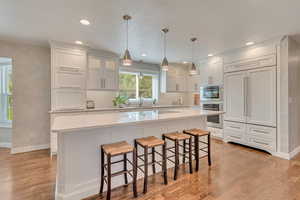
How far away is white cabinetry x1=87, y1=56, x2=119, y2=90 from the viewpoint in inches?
156

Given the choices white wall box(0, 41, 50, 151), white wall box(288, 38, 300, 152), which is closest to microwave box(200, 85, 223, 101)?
white wall box(288, 38, 300, 152)

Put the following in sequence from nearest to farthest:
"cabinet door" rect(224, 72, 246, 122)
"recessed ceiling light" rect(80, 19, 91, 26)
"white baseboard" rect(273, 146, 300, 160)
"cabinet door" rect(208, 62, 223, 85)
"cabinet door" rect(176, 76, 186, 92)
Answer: "recessed ceiling light" rect(80, 19, 91, 26) < "white baseboard" rect(273, 146, 300, 160) < "cabinet door" rect(224, 72, 246, 122) < "cabinet door" rect(208, 62, 223, 85) < "cabinet door" rect(176, 76, 186, 92)

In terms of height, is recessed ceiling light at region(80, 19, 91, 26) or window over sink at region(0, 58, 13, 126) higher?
recessed ceiling light at region(80, 19, 91, 26)

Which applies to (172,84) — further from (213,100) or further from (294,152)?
(294,152)

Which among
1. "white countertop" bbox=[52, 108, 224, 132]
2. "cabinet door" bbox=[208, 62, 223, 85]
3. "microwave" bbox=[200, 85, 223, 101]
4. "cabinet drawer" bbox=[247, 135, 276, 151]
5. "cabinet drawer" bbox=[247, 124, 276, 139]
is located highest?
"cabinet door" bbox=[208, 62, 223, 85]

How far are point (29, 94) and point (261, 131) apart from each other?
548 cm

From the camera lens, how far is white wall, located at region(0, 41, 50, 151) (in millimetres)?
3484

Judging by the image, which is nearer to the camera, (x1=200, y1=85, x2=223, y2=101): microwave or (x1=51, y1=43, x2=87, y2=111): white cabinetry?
(x1=51, y1=43, x2=87, y2=111): white cabinetry

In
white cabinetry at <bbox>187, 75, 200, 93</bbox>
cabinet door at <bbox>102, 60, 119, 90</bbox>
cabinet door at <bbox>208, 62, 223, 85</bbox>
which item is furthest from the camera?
white cabinetry at <bbox>187, 75, 200, 93</bbox>

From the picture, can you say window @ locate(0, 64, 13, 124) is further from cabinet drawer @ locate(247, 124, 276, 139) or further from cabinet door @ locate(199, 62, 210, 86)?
cabinet drawer @ locate(247, 124, 276, 139)

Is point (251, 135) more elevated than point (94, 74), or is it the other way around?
point (94, 74)

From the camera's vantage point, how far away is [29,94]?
3619 mm

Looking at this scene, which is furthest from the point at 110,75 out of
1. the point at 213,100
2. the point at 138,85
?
the point at 213,100

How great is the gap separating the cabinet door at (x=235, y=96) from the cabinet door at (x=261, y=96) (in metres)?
0.12
